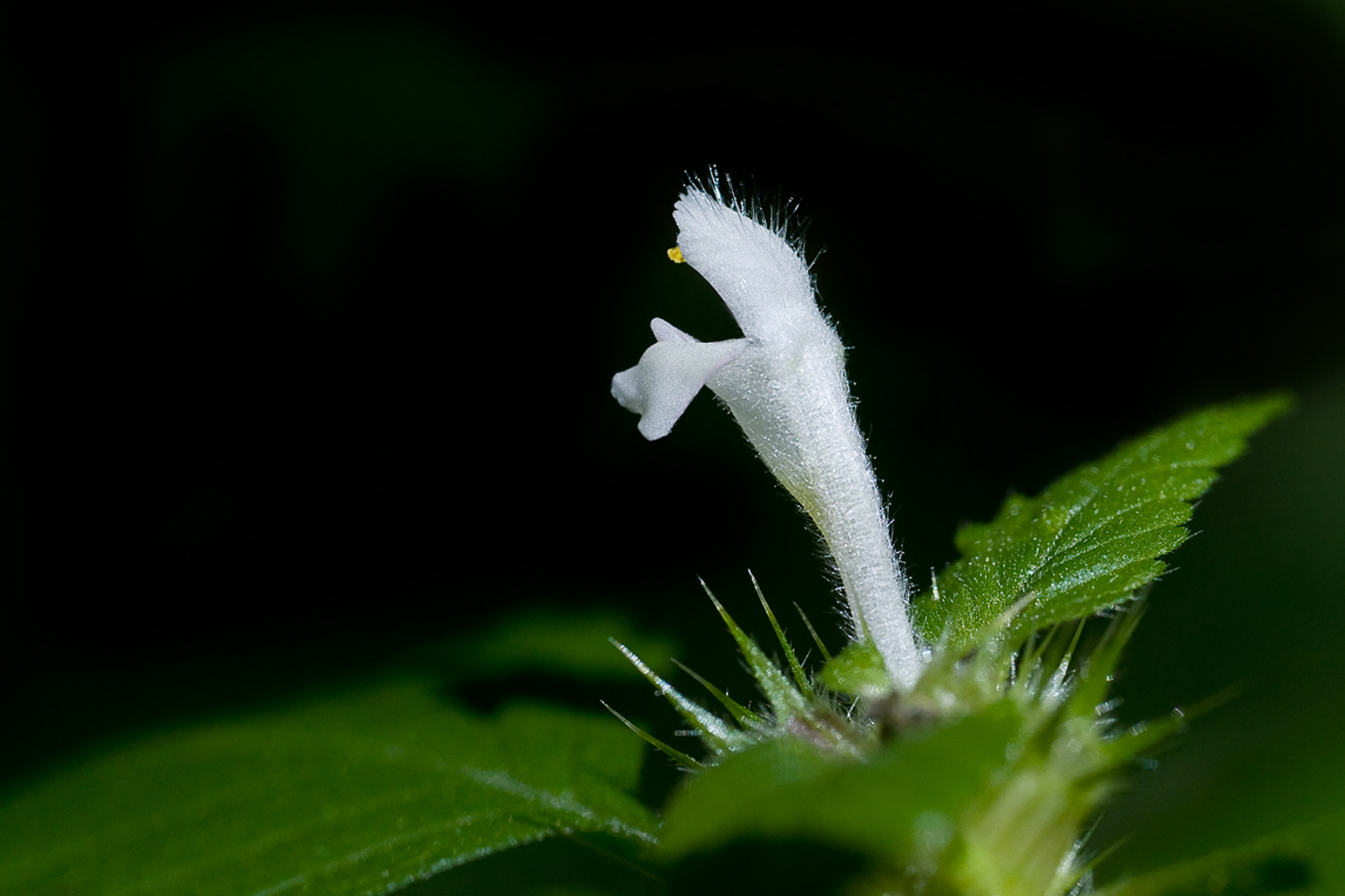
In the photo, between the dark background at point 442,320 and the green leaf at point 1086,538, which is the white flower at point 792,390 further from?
the dark background at point 442,320

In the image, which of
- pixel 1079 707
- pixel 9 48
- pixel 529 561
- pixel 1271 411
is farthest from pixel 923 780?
pixel 9 48

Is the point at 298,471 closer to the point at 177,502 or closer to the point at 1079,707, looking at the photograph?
Result: the point at 177,502

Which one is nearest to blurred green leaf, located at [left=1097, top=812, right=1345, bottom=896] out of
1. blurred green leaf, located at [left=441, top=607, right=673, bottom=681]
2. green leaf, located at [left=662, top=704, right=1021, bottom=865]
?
green leaf, located at [left=662, top=704, right=1021, bottom=865]

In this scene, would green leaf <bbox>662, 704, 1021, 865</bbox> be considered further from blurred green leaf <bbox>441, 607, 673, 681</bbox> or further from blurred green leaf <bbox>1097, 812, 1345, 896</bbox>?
blurred green leaf <bbox>441, 607, 673, 681</bbox>

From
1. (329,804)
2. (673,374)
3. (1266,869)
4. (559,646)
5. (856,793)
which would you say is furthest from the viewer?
(559,646)

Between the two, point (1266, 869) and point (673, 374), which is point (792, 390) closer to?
point (673, 374)

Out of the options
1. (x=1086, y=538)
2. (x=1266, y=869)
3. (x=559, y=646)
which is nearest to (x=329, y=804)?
(x=559, y=646)
